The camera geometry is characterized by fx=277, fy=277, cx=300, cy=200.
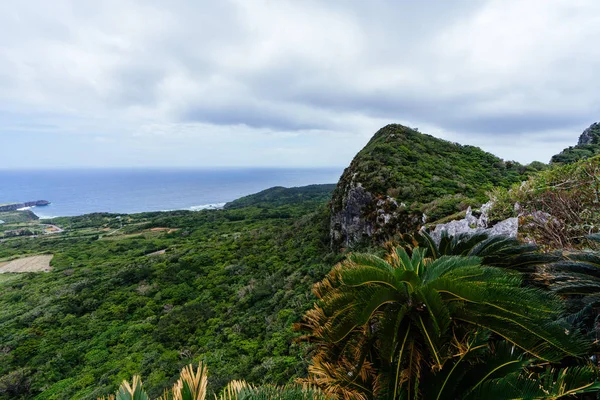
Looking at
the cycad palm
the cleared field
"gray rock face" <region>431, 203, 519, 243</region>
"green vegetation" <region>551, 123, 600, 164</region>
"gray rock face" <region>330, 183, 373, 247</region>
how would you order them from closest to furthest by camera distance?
the cycad palm, "gray rock face" <region>431, 203, 519, 243</region>, "gray rock face" <region>330, 183, 373, 247</region>, "green vegetation" <region>551, 123, 600, 164</region>, the cleared field

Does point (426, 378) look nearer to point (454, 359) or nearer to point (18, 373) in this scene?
point (454, 359)

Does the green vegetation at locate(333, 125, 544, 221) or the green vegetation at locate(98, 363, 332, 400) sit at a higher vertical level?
the green vegetation at locate(333, 125, 544, 221)

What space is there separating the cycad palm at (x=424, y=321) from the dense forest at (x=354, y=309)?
0.8 inches

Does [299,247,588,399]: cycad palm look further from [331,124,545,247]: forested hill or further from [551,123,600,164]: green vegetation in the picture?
[551,123,600,164]: green vegetation

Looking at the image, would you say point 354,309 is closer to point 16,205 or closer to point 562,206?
point 562,206

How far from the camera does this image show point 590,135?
45.8m

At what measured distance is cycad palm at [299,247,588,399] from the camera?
3.15m

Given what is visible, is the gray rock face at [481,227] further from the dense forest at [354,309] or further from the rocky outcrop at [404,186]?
the rocky outcrop at [404,186]

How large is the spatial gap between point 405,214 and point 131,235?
229 ft

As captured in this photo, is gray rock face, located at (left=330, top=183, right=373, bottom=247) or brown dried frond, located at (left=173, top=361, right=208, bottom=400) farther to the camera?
gray rock face, located at (left=330, top=183, right=373, bottom=247)

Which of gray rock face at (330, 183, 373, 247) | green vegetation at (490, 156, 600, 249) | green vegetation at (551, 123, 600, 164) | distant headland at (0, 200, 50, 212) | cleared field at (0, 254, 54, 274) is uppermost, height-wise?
green vegetation at (551, 123, 600, 164)

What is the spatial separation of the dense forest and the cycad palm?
0.06ft

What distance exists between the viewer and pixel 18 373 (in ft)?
61.1

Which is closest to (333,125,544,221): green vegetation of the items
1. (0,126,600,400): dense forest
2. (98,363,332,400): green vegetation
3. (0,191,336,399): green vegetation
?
(0,126,600,400): dense forest
